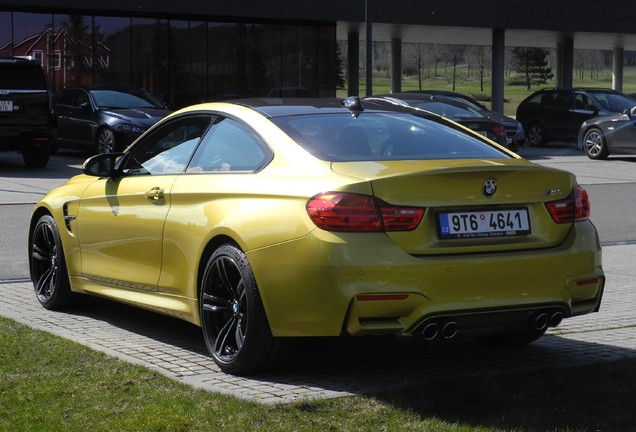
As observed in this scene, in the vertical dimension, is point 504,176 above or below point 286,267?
above

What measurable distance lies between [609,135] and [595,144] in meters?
0.59

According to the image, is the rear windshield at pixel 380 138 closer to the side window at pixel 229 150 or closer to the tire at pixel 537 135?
the side window at pixel 229 150

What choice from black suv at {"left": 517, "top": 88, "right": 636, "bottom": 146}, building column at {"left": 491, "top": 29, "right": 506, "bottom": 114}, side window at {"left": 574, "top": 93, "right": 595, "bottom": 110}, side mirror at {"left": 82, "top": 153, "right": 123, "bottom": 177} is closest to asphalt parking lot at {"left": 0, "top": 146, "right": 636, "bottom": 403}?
side mirror at {"left": 82, "top": 153, "right": 123, "bottom": 177}

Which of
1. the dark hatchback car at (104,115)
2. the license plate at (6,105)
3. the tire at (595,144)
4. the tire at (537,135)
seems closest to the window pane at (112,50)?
the dark hatchback car at (104,115)

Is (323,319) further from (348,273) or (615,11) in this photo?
(615,11)

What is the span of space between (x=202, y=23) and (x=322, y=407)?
1247 inches

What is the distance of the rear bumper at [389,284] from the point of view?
5.56 metres

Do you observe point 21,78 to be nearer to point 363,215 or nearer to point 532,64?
point 363,215

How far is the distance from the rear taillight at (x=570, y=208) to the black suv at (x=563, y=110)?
2576 centimetres

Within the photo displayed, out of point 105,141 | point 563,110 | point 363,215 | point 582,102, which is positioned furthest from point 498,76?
point 363,215

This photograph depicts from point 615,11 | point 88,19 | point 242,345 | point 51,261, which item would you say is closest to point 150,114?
point 88,19

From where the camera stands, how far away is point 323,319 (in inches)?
223

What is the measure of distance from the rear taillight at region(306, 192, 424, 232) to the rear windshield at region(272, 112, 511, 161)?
506 mm

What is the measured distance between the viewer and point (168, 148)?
7273 mm
